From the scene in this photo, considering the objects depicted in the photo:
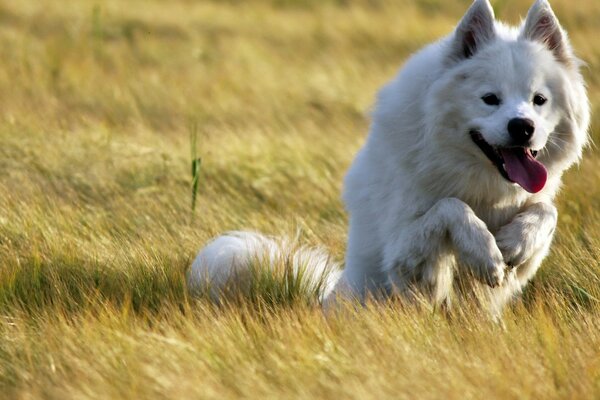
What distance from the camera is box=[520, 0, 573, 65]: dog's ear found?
4527mm

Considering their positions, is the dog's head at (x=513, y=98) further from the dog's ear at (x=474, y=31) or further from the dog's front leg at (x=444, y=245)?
the dog's front leg at (x=444, y=245)

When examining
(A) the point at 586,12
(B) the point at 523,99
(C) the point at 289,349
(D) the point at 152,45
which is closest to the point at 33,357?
(C) the point at 289,349

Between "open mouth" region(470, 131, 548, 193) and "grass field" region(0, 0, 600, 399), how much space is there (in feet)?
1.67

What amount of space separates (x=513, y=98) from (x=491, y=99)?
9 centimetres

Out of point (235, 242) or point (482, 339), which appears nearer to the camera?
point (482, 339)

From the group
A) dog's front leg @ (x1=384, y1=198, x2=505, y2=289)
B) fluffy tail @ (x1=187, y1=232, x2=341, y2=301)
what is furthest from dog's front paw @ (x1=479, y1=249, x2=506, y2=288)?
fluffy tail @ (x1=187, y1=232, x2=341, y2=301)

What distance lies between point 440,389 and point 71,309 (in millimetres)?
1745

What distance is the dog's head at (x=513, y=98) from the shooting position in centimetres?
431

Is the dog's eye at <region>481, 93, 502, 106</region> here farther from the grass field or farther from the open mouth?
the grass field

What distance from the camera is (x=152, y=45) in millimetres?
11305

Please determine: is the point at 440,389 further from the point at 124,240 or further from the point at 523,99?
the point at 124,240

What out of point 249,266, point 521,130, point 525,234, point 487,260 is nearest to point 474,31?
point 521,130

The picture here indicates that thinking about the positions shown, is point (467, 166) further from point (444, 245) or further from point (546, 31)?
point (546, 31)

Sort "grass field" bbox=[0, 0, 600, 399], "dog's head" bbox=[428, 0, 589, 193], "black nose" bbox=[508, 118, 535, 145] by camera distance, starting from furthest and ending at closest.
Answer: "dog's head" bbox=[428, 0, 589, 193] < "black nose" bbox=[508, 118, 535, 145] < "grass field" bbox=[0, 0, 600, 399]
